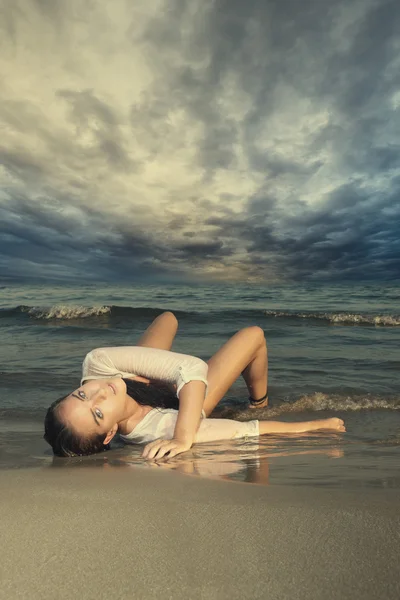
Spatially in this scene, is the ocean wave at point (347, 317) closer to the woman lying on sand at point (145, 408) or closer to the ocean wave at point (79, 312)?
the ocean wave at point (79, 312)

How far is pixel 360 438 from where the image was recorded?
339 cm

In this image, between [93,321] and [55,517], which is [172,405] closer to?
[55,517]

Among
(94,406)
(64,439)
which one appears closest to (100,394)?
(94,406)

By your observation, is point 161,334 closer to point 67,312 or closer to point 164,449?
point 164,449

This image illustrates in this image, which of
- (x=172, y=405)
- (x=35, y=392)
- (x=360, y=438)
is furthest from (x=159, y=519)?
(x=35, y=392)

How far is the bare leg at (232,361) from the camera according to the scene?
3650 mm

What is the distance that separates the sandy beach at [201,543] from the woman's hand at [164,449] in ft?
3.10

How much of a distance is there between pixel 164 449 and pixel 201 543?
1.46 m

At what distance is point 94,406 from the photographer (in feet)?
8.45

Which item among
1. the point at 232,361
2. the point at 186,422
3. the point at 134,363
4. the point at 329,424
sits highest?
the point at 134,363

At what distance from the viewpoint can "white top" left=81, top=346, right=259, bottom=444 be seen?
2.75 m

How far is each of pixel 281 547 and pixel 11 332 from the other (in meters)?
11.6

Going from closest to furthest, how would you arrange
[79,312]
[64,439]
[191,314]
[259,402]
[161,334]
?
[64,439] → [161,334] → [259,402] → [191,314] → [79,312]

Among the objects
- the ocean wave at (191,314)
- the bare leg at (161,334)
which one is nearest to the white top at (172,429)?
the bare leg at (161,334)
